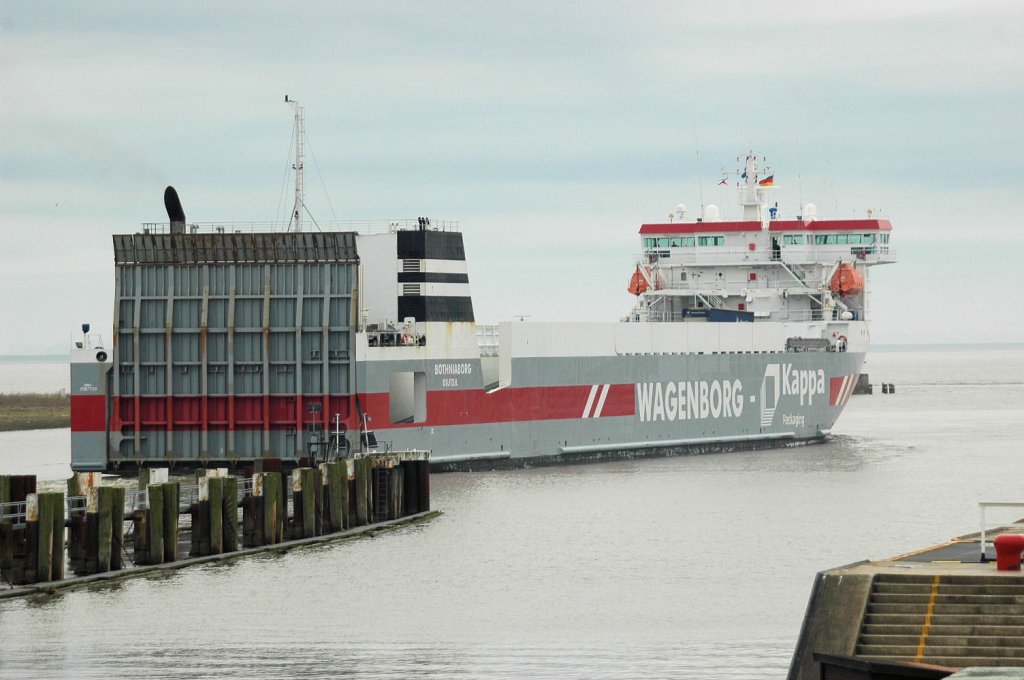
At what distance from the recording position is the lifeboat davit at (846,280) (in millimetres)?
50062

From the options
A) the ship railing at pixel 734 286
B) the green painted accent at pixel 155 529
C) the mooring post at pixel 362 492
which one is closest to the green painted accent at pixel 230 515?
→ the green painted accent at pixel 155 529

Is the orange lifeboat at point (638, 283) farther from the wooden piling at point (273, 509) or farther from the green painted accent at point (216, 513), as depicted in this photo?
the green painted accent at point (216, 513)

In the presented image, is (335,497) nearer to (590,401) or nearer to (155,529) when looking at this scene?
(155,529)

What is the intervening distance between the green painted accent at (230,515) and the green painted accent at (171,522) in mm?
1234

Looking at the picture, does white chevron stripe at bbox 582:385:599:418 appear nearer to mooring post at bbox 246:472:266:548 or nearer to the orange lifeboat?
the orange lifeboat

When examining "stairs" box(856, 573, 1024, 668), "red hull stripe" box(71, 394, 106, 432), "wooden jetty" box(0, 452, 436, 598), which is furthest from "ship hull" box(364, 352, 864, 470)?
"stairs" box(856, 573, 1024, 668)

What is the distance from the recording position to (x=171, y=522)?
947 inches

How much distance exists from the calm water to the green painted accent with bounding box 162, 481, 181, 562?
19.9 inches

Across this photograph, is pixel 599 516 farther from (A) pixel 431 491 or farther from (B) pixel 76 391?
(B) pixel 76 391

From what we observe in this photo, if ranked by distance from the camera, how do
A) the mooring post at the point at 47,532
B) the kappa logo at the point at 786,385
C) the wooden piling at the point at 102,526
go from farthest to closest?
the kappa logo at the point at 786,385 → the wooden piling at the point at 102,526 → the mooring post at the point at 47,532

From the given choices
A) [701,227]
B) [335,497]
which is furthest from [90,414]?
[701,227]

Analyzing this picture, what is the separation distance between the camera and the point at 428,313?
36.7 metres

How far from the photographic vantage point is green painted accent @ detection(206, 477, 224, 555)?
2483 cm

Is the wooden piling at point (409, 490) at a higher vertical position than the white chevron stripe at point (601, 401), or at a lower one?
lower
